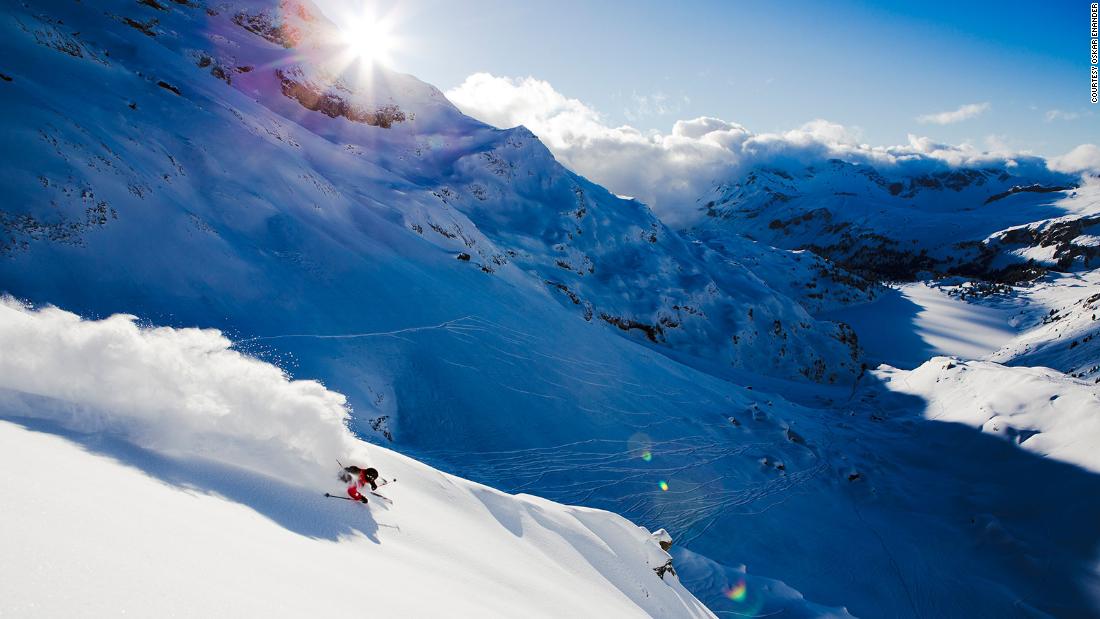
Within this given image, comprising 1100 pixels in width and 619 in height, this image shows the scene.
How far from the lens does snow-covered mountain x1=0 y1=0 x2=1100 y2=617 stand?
4562mm

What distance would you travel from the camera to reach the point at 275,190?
19500 mm

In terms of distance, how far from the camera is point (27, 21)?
1775 cm

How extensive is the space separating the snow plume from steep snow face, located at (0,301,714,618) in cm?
2

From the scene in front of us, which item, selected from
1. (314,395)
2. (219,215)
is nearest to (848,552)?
(314,395)

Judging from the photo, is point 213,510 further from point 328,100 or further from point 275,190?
point 328,100

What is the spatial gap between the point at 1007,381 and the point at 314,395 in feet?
137

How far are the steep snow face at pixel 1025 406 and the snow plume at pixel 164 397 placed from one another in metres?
33.4

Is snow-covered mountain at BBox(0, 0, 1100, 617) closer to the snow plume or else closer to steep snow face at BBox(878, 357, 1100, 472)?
the snow plume

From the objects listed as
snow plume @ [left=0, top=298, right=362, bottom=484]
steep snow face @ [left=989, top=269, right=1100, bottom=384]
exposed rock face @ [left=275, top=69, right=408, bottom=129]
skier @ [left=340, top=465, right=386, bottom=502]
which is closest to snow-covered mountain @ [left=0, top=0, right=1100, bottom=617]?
snow plume @ [left=0, top=298, right=362, bottom=484]

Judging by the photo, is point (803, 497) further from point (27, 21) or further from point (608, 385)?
point (27, 21)

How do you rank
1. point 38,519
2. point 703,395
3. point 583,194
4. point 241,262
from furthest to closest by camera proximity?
point 583,194 → point 703,395 → point 241,262 → point 38,519

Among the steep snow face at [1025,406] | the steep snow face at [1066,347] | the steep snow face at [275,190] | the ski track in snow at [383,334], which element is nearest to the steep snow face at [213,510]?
the ski track in snow at [383,334]

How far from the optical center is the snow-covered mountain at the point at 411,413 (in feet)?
15.0

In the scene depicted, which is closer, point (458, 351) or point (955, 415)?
point (458, 351)
